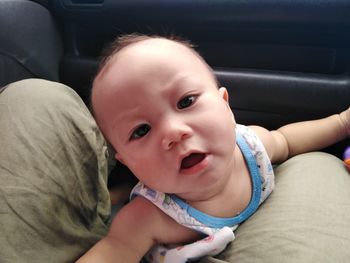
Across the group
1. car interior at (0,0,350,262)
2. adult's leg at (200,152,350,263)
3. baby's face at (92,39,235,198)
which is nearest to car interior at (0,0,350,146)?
car interior at (0,0,350,262)

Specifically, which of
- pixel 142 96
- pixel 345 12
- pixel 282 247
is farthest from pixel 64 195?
pixel 345 12

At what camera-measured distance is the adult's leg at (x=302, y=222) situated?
580 millimetres

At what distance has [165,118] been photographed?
1.92 ft

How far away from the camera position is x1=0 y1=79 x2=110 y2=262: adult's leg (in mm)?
564

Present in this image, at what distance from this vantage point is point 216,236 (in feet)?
2.15

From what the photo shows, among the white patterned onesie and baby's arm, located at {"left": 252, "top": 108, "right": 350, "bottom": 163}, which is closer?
the white patterned onesie

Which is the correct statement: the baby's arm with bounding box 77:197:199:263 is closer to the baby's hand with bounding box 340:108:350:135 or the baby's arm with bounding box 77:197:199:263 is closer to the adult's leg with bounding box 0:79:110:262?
the adult's leg with bounding box 0:79:110:262

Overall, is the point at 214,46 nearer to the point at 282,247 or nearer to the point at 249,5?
the point at 249,5

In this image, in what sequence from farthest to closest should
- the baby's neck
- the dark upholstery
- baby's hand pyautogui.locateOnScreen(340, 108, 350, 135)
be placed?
the dark upholstery
baby's hand pyautogui.locateOnScreen(340, 108, 350, 135)
the baby's neck

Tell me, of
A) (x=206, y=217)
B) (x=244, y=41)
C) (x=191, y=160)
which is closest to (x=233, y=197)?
(x=206, y=217)

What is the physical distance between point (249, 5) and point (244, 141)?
384 mm

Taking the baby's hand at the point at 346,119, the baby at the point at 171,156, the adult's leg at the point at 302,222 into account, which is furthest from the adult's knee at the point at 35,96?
the baby's hand at the point at 346,119

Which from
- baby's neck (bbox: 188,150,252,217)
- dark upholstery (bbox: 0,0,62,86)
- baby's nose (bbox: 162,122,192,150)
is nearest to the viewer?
baby's nose (bbox: 162,122,192,150)

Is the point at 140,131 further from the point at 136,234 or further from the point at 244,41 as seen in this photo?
the point at 244,41
